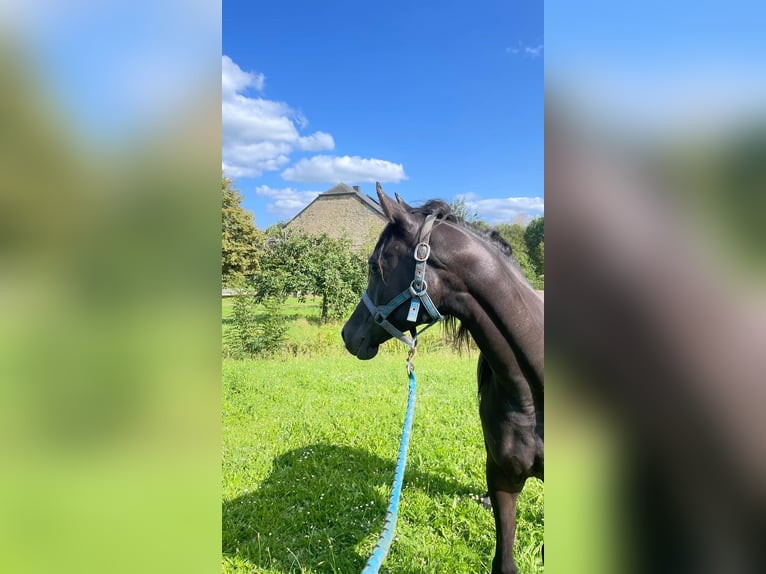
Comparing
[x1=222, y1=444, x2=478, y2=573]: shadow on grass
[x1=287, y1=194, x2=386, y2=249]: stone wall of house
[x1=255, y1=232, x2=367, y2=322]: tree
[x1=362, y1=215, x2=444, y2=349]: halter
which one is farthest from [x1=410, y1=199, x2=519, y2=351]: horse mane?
[x1=287, y1=194, x2=386, y2=249]: stone wall of house

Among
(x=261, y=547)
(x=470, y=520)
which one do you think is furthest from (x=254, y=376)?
(x=470, y=520)

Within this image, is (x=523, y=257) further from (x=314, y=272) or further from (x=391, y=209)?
(x=314, y=272)

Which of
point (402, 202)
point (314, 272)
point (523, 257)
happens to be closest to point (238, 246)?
point (314, 272)

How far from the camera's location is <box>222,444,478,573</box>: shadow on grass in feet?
10.3

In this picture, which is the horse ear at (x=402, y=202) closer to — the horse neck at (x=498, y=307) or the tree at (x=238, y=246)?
the horse neck at (x=498, y=307)

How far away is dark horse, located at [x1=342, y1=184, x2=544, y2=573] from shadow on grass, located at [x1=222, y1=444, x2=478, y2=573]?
124 cm

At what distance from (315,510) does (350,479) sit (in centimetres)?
62

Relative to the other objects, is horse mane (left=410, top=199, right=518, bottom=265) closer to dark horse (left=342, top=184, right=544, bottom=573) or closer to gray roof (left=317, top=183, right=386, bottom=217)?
dark horse (left=342, top=184, right=544, bottom=573)

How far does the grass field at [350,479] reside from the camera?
10.4 ft
